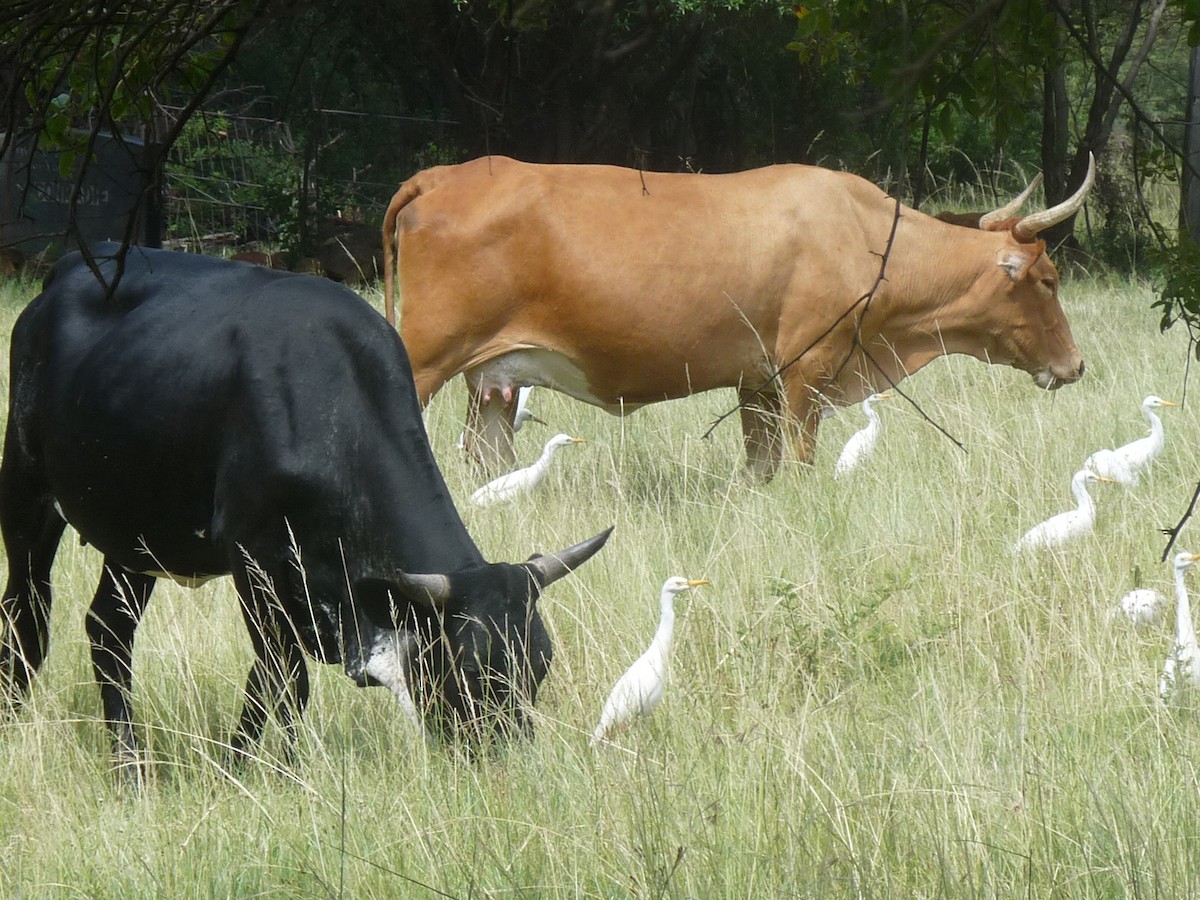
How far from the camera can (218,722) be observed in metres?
4.25

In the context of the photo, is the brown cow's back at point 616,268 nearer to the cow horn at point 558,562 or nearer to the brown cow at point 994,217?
the brown cow at point 994,217

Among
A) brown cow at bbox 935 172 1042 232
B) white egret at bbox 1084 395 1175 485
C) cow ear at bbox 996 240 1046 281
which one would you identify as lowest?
white egret at bbox 1084 395 1175 485

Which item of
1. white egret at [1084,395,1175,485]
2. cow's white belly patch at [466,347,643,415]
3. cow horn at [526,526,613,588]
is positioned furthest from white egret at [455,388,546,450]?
cow horn at [526,526,613,588]

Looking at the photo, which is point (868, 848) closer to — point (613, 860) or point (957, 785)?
point (957, 785)

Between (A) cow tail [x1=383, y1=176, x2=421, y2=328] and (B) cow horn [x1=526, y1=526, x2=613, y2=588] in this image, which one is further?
(A) cow tail [x1=383, y1=176, x2=421, y2=328]

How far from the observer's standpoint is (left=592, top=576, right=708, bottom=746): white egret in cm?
373

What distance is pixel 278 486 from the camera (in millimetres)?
3545

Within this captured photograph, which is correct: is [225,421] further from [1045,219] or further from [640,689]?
[1045,219]

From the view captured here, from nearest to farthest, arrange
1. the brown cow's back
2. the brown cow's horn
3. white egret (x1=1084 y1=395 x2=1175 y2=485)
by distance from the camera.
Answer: the brown cow's horn
white egret (x1=1084 y1=395 x2=1175 y2=485)
the brown cow's back

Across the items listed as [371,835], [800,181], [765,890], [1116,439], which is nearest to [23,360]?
[371,835]

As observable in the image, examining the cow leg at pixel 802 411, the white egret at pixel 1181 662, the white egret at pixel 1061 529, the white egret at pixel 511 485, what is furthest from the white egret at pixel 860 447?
the white egret at pixel 1181 662

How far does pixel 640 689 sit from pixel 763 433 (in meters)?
3.51

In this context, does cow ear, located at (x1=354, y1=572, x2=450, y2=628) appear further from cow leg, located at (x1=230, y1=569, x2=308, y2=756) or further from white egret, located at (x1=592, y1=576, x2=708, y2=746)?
white egret, located at (x1=592, y1=576, x2=708, y2=746)

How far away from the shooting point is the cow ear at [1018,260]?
24.7 feet
